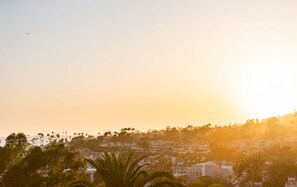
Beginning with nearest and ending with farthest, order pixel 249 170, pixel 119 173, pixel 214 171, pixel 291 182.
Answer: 1. pixel 119 173
2. pixel 291 182
3. pixel 249 170
4. pixel 214 171

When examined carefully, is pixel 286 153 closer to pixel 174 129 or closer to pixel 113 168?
pixel 113 168

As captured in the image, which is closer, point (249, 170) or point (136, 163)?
point (136, 163)

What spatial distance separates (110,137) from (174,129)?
18.6 metres

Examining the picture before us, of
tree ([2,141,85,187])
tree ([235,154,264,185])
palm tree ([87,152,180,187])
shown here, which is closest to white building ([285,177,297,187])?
tree ([235,154,264,185])

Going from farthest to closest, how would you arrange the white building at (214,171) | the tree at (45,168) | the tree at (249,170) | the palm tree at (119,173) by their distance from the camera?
the white building at (214,171) → the tree at (249,170) → the tree at (45,168) → the palm tree at (119,173)

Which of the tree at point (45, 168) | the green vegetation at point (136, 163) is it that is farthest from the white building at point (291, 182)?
the tree at point (45, 168)

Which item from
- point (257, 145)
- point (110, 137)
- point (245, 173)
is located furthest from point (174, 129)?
point (245, 173)

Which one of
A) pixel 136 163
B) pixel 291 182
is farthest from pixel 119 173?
pixel 291 182

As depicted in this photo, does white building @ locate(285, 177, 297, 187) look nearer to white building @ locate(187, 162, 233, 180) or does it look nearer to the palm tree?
white building @ locate(187, 162, 233, 180)

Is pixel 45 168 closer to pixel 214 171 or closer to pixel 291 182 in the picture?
pixel 291 182

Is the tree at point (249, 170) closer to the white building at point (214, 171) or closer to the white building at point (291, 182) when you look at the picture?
the white building at point (214, 171)

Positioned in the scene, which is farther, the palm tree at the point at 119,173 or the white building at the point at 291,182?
the white building at the point at 291,182

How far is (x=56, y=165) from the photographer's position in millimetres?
21969

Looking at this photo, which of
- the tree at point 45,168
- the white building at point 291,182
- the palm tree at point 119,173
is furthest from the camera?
the white building at point 291,182
